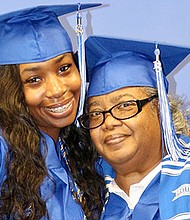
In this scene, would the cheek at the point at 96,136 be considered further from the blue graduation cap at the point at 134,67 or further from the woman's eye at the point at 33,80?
the woman's eye at the point at 33,80

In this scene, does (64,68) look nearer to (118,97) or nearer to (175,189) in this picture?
(118,97)

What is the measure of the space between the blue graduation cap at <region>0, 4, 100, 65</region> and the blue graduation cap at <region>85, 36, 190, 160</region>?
0.37 feet

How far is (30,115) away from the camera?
1.60m

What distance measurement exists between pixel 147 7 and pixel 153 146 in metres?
0.80

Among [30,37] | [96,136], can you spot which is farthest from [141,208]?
[30,37]

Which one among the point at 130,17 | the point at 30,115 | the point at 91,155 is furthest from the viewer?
the point at 130,17

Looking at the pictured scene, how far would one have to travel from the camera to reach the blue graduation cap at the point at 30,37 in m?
1.56

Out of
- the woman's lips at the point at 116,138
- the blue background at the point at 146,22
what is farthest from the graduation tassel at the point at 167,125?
the blue background at the point at 146,22

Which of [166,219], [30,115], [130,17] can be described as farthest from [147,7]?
[166,219]

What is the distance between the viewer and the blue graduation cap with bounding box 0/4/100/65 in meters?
1.56

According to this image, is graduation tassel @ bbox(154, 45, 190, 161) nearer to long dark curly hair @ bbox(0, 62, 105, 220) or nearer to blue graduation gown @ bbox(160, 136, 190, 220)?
blue graduation gown @ bbox(160, 136, 190, 220)

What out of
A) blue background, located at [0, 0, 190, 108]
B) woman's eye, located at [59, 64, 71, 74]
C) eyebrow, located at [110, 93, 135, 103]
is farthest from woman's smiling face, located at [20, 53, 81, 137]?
blue background, located at [0, 0, 190, 108]

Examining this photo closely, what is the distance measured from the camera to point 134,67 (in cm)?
163

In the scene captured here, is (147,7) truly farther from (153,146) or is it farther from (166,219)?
(166,219)
